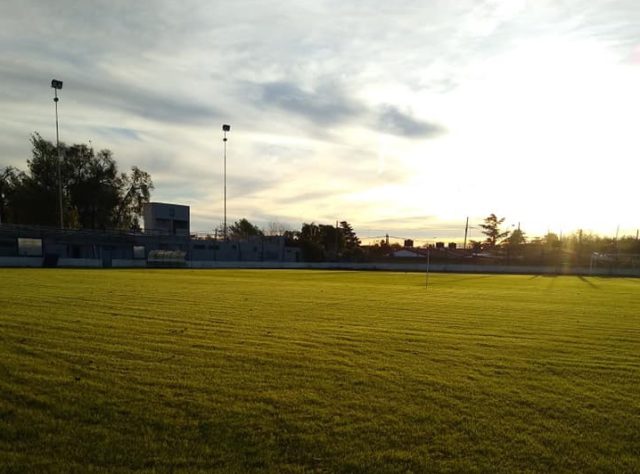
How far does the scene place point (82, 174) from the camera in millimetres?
74312

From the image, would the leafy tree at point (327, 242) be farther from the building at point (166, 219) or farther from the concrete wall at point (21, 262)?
the concrete wall at point (21, 262)

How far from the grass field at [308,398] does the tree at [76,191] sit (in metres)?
67.8

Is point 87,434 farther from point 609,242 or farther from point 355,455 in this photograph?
point 609,242

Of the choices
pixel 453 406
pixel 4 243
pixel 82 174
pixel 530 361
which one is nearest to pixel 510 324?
pixel 530 361

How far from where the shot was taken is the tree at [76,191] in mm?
68688

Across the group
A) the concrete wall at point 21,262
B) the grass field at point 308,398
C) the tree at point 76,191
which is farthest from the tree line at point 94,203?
the grass field at point 308,398

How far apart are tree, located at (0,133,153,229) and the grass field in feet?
222

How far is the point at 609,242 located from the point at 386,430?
Result: 94457 mm

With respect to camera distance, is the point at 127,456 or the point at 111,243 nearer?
the point at 127,456

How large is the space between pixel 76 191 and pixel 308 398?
79.3m

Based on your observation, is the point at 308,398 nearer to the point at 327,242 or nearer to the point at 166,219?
the point at 166,219

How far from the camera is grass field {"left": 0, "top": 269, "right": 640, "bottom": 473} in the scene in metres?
4.09

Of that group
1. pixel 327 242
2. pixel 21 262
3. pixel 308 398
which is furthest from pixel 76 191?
pixel 308 398

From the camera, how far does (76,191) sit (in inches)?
2918
